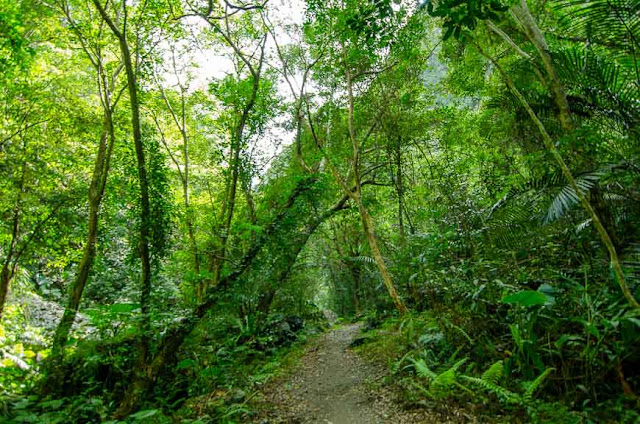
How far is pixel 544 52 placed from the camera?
400cm

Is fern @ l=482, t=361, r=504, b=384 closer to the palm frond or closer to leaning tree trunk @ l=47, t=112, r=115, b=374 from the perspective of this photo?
the palm frond

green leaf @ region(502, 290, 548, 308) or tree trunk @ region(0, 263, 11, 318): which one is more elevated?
tree trunk @ region(0, 263, 11, 318)

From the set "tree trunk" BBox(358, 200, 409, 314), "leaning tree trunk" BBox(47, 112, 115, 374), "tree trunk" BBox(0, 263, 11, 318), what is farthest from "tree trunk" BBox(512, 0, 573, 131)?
"tree trunk" BBox(0, 263, 11, 318)

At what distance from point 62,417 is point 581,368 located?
6097 millimetres

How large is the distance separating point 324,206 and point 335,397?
6691 mm

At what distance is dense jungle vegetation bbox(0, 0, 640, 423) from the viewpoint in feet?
10.9

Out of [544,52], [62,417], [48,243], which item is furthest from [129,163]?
[544,52]

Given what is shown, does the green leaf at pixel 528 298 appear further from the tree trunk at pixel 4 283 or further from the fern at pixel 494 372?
the tree trunk at pixel 4 283

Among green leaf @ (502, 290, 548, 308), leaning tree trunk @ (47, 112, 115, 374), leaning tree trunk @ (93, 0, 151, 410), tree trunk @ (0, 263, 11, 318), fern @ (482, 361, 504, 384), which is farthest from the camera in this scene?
tree trunk @ (0, 263, 11, 318)

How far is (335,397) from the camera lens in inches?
197

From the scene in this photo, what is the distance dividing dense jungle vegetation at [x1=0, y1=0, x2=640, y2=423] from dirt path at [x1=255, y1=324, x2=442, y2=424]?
28 centimetres

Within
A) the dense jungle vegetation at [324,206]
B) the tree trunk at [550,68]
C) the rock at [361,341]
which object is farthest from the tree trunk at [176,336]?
the tree trunk at [550,68]

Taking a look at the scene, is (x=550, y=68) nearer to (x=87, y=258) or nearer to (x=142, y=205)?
(x=142, y=205)

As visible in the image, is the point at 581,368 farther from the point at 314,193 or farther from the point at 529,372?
the point at 314,193
